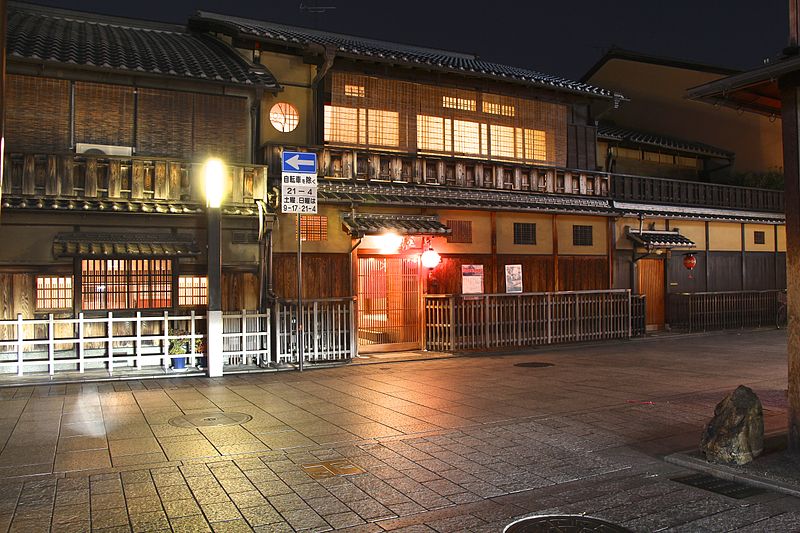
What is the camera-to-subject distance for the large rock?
7387 mm

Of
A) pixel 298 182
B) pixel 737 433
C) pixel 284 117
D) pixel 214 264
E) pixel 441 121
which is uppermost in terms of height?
pixel 441 121

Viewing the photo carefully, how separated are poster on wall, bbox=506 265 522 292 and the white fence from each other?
856cm

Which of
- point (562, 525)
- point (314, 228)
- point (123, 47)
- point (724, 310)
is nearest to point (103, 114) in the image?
point (123, 47)

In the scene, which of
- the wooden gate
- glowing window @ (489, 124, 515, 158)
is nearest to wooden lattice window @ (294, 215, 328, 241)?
glowing window @ (489, 124, 515, 158)

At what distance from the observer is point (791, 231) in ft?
24.6

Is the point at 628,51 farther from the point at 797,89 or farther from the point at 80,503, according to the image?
the point at 80,503

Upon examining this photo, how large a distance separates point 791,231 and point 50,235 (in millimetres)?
14781

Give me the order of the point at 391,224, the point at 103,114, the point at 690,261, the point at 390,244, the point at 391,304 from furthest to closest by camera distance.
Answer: the point at 690,261
the point at 391,304
the point at 390,244
the point at 391,224
the point at 103,114

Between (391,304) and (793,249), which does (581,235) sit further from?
(793,249)

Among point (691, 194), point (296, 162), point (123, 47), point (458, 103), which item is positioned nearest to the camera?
point (296, 162)

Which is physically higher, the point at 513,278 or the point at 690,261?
the point at 690,261

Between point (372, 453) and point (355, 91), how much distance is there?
43.0ft

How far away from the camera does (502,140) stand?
2145 centimetres

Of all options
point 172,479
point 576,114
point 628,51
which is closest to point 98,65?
point 172,479
